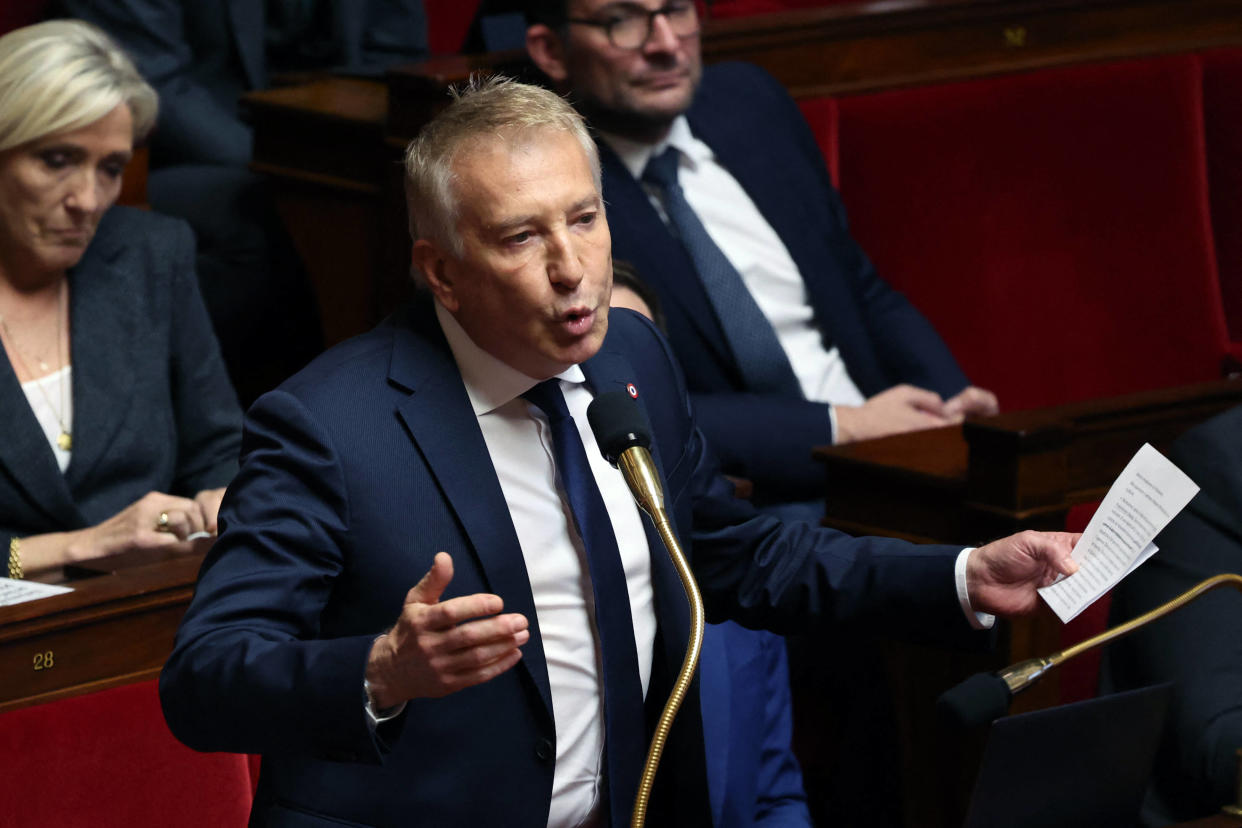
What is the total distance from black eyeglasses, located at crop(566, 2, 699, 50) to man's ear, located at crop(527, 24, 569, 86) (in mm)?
49

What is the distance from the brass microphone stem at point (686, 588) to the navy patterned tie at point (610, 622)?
0.20 metres

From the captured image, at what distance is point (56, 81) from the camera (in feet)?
6.63

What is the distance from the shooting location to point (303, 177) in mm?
2732

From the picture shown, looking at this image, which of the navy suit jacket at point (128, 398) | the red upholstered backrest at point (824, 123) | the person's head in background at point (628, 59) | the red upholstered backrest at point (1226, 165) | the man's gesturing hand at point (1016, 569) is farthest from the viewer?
the red upholstered backrest at point (1226, 165)

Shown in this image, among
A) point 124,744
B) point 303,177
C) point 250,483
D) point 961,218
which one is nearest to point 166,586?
point 124,744

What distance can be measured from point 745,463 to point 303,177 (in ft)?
3.22

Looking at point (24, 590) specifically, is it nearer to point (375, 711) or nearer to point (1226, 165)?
point (375, 711)

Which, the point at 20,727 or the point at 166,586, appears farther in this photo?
the point at 166,586

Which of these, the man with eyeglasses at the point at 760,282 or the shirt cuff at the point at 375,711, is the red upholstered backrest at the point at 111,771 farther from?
the man with eyeglasses at the point at 760,282

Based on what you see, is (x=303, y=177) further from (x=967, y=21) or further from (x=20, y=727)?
(x=20, y=727)

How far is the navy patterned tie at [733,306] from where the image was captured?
2355mm

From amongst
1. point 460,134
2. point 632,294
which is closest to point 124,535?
point 632,294

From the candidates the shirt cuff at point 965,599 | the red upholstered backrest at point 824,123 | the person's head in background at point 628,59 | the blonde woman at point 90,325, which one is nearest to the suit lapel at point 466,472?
the shirt cuff at point 965,599

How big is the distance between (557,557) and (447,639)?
34 cm
